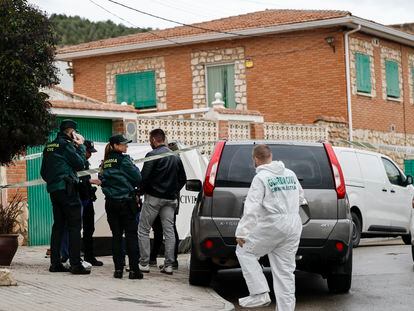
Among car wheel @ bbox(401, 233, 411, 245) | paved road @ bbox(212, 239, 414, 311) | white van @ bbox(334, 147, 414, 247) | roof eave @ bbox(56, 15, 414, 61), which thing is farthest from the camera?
roof eave @ bbox(56, 15, 414, 61)

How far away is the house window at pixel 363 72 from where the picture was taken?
29000mm

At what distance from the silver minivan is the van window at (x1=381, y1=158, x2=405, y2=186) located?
326 inches

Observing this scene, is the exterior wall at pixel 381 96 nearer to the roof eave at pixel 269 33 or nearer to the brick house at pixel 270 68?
the brick house at pixel 270 68

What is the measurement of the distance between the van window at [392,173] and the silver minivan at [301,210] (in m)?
8.29

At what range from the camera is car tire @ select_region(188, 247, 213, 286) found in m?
11.4

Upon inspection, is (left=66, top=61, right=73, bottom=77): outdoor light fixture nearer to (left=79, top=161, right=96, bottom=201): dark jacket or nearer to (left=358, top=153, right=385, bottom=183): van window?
(left=358, top=153, right=385, bottom=183): van window

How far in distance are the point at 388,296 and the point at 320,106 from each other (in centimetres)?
1773

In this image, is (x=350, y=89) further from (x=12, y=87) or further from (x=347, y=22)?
(x=12, y=87)

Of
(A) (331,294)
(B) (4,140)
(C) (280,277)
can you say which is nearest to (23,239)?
(B) (4,140)

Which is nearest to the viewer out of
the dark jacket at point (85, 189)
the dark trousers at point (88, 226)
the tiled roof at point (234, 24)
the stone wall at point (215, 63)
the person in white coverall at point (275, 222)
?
the person in white coverall at point (275, 222)

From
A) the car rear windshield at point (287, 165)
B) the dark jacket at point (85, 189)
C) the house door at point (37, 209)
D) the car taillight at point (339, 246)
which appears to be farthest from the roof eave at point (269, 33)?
the car taillight at point (339, 246)

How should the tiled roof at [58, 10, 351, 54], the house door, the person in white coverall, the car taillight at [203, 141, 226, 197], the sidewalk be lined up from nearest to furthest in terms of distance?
1. the person in white coverall
2. the sidewalk
3. the car taillight at [203, 141, 226, 197]
4. the house door
5. the tiled roof at [58, 10, 351, 54]

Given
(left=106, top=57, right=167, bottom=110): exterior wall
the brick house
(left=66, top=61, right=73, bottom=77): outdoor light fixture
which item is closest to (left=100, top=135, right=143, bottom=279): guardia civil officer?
the brick house

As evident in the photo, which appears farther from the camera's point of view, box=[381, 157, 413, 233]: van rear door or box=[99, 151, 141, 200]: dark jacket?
box=[381, 157, 413, 233]: van rear door
